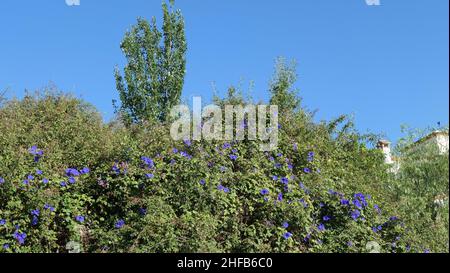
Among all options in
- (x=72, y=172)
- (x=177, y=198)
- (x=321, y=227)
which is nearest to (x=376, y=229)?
(x=321, y=227)

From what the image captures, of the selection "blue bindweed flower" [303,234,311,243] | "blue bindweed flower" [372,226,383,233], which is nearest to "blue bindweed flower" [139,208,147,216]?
"blue bindweed flower" [303,234,311,243]

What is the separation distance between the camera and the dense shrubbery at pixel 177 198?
16.0ft

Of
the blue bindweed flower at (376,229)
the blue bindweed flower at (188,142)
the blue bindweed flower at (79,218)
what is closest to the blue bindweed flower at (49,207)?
the blue bindweed flower at (79,218)

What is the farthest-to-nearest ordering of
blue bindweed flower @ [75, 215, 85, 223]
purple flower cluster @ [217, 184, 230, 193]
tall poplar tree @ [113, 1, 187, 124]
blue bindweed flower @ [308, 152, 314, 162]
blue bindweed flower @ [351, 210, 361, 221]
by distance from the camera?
tall poplar tree @ [113, 1, 187, 124], blue bindweed flower @ [308, 152, 314, 162], blue bindweed flower @ [351, 210, 361, 221], purple flower cluster @ [217, 184, 230, 193], blue bindweed flower @ [75, 215, 85, 223]

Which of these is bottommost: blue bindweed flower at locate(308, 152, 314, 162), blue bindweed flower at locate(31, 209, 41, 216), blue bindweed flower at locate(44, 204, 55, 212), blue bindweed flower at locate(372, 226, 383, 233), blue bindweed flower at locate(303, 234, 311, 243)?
blue bindweed flower at locate(303, 234, 311, 243)

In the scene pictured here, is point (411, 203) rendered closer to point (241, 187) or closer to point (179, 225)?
point (241, 187)

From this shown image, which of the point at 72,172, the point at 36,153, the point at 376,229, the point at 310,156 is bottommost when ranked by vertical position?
the point at 376,229

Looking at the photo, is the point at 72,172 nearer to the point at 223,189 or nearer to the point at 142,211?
the point at 142,211

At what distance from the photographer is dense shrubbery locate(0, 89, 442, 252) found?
16.0ft

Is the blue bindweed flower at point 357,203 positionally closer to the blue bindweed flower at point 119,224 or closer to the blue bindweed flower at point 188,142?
the blue bindweed flower at point 188,142

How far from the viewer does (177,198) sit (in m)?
5.21

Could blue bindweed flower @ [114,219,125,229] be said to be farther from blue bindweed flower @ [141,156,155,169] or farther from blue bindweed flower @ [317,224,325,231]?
blue bindweed flower @ [317,224,325,231]

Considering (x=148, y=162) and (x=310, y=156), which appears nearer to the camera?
(x=148, y=162)
